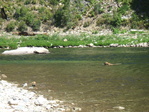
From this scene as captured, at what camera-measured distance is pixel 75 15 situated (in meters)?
82.6

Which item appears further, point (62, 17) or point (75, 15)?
point (75, 15)

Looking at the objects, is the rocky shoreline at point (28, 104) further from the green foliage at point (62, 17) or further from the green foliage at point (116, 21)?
the green foliage at point (62, 17)

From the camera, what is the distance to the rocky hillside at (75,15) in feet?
246

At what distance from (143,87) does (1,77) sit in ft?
27.3

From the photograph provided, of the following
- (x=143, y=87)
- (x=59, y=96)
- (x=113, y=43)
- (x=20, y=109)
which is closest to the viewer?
(x=20, y=109)

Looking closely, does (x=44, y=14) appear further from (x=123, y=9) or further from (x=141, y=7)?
(x=141, y=7)

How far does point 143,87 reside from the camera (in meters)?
12.3

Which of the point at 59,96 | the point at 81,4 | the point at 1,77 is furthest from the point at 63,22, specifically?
the point at 59,96

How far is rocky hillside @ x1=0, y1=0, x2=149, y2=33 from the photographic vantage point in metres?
75.0

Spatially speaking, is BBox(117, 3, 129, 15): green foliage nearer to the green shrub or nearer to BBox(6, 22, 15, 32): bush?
the green shrub

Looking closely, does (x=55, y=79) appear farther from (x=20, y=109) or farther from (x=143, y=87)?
(x=20, y=109)

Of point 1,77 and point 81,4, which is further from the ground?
point 81,4

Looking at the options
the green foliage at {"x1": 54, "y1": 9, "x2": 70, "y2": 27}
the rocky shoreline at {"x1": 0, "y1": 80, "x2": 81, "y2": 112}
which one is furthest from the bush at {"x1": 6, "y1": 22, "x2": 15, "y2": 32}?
the rocky shoreline at {"x1": 0, "y1": 80, "x2": 81, "y2": 112}

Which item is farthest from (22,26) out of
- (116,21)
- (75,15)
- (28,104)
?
(28,104)
